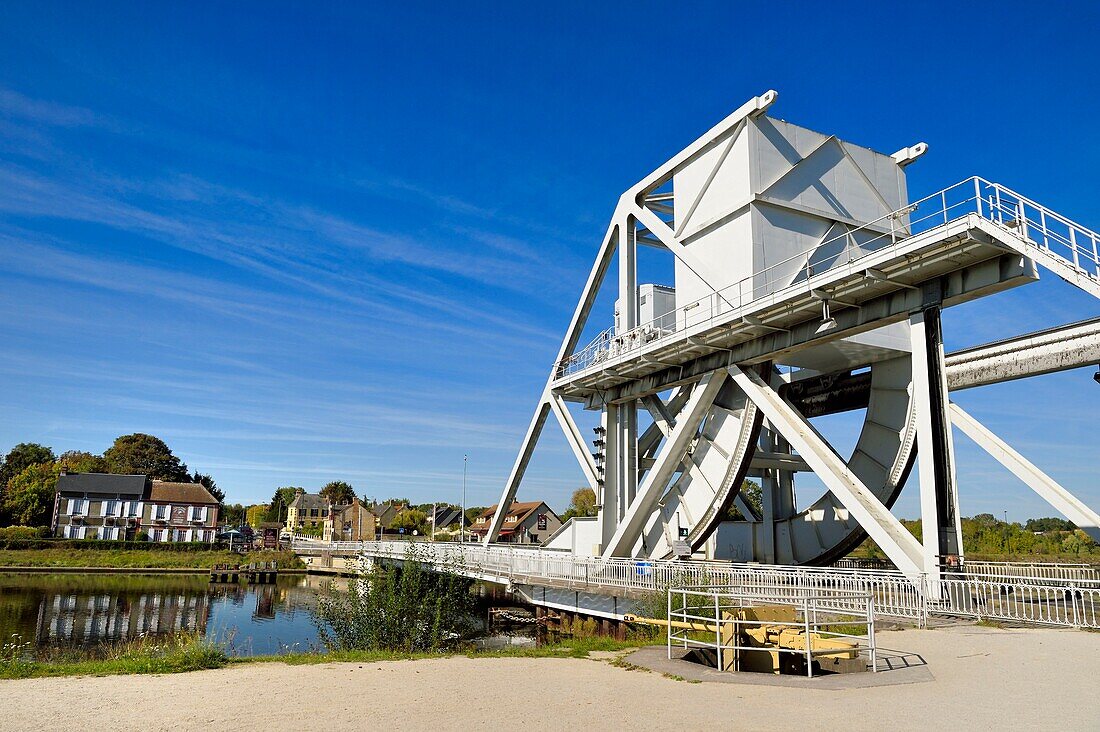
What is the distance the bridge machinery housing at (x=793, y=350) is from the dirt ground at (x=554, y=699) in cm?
750

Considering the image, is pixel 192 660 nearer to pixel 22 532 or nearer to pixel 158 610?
pixel 158 610

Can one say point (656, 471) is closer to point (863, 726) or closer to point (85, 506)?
point (863, 726)

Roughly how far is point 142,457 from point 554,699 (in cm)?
9825

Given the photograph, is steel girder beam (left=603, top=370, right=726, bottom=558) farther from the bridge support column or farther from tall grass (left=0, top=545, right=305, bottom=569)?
tall grass (left=0, top=545, right=305, bottom=569)

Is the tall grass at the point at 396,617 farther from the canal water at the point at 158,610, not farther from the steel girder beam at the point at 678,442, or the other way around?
the steel girder beam at the point at 678,442

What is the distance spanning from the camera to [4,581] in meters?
49.3

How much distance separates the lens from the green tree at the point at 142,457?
9106 centimetres

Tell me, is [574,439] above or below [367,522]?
above

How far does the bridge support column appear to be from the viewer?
1592 cm

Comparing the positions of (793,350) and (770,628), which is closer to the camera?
(770,628)

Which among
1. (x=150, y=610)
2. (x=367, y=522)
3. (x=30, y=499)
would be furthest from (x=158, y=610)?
(x=367, y=522)

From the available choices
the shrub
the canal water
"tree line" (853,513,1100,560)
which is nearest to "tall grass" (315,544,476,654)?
the canal water

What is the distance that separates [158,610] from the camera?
39.8 m

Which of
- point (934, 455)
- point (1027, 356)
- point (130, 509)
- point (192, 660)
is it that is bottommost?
point (192, 660)
